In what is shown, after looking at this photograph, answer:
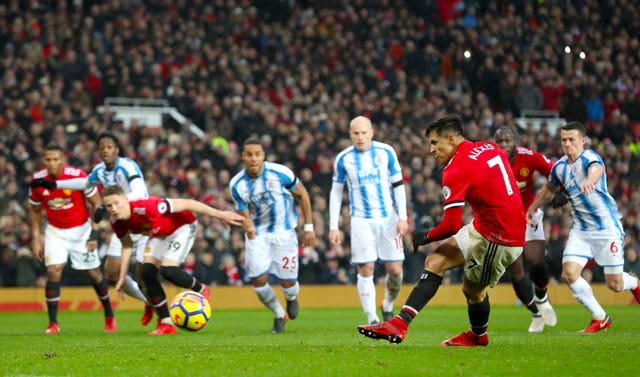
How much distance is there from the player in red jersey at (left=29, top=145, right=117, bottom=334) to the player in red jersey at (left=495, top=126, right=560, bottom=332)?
597 centimetres

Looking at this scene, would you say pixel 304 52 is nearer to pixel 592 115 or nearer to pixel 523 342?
pixel 592 115

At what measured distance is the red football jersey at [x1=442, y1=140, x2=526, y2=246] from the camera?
28.0 ft

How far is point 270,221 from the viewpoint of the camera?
13469mm

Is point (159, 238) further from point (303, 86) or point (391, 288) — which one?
point (303, 86)

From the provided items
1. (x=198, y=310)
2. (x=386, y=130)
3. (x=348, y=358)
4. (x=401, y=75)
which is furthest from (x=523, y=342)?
(x=401, y=75)

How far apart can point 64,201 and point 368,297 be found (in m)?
4.86

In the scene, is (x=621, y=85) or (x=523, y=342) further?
(x=621, y=85)

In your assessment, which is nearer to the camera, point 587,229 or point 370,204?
point 587,229

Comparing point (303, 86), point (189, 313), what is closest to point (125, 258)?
point (189, 313)

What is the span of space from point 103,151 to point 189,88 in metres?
12.5

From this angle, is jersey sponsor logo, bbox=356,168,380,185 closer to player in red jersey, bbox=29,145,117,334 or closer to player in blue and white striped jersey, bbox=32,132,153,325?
player in blue and white striped jersey, bbox=32,132,153,325

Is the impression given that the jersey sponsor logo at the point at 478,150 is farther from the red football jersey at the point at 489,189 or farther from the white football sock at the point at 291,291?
the white football sock at the point at 291,291

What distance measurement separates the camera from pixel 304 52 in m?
29.1

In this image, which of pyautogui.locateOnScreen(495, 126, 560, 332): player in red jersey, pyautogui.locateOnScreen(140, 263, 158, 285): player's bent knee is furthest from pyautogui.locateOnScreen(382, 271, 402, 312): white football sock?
pyautogui.locateOnScreen(140, 263, 158, 285): player's bent knee
